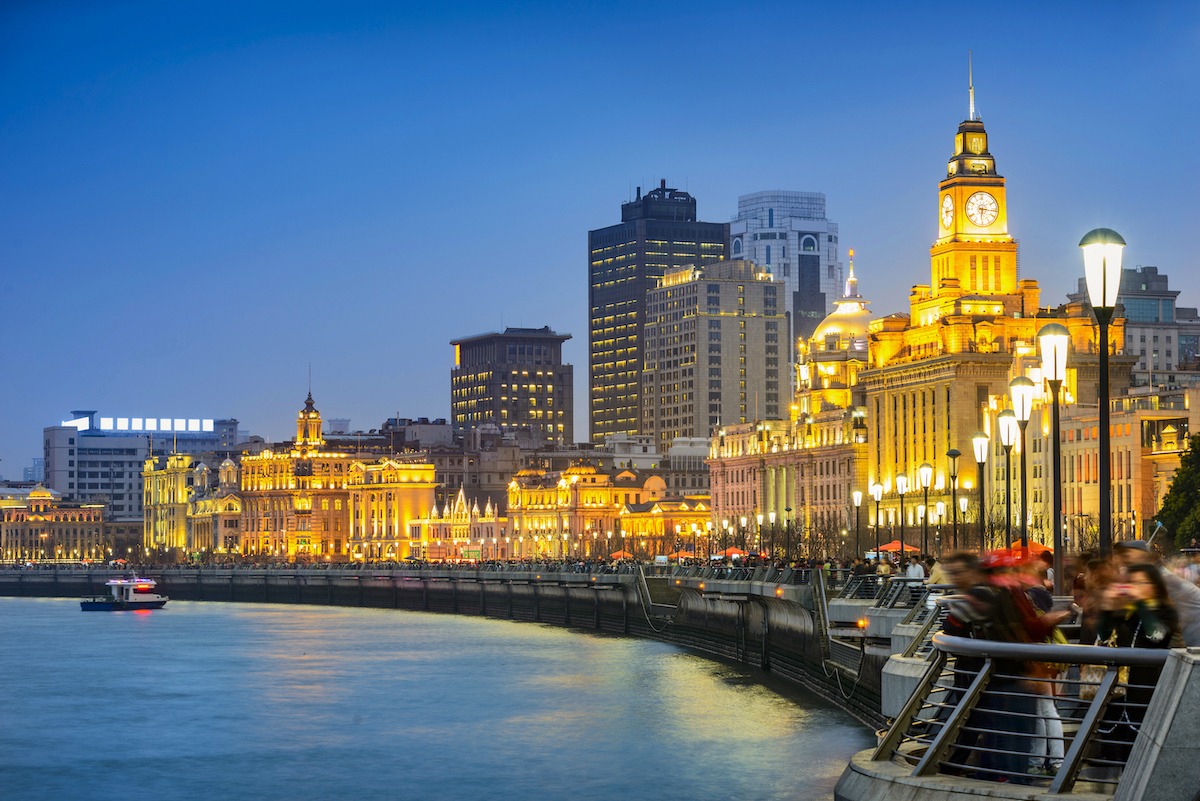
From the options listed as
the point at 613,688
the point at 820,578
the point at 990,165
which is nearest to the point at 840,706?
the point at 820,578

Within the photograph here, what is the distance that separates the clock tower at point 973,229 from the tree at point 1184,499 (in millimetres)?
71361

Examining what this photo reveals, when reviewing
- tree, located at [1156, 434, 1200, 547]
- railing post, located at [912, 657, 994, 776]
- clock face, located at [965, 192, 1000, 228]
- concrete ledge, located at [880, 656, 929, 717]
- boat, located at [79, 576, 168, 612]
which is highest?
clock face, located at [965, 192, 1000, 228]

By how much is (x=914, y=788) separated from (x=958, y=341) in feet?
483

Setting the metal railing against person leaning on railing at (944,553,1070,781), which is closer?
the metal railing

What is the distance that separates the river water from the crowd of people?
79.9ft

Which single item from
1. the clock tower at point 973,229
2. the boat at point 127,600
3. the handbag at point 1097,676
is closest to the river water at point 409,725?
the handbag at point 1097,676

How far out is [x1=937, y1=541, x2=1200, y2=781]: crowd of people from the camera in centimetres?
1525

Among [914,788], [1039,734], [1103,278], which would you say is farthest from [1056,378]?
[914,788]

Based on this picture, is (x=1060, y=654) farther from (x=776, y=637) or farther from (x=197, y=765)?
(x=776, y=637)

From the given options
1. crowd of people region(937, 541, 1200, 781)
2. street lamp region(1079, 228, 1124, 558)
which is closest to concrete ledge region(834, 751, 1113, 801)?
crowd of people region(937, 541, 1200, 781)

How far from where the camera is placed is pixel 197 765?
51000 millimetres

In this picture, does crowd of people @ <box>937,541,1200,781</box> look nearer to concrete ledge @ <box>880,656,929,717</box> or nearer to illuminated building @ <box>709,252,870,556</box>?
concrete ledge @ <box>880,656,929,717</box>

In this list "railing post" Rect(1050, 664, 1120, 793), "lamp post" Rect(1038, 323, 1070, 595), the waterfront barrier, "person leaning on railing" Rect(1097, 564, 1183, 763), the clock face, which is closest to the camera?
the waterfront barrier

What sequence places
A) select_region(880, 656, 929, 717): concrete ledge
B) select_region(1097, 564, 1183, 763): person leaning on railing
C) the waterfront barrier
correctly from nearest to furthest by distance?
the waterfront barrier → select_region(1097, 564, 1183, 763): person leaning on railing → select_region(880, 656, 929, 717): concrete ledge
